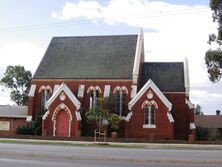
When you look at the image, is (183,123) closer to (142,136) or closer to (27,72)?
(142,136)

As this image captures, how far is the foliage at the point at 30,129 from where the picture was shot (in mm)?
58781

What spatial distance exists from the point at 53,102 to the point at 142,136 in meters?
11.7

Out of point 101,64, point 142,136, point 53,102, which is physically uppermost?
point 101,64

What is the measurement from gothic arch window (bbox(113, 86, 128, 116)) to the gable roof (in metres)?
24.0

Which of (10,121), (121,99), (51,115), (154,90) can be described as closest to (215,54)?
(154,90)

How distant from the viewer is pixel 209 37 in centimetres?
4931

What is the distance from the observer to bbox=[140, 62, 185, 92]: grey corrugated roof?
60.0 m

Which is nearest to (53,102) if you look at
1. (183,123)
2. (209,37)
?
(183,123)

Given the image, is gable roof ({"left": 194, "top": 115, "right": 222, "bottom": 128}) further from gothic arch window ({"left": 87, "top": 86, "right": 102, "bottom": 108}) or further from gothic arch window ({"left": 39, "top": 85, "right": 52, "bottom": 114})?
gothic arch window ({"left": 39, "top": 85, "right": 52, "bottom": 114})

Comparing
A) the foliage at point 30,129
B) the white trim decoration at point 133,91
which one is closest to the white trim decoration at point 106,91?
the white trim decoration at point 133,91

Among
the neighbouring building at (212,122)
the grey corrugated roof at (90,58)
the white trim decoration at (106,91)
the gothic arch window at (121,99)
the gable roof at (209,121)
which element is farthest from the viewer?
the gable roof at (209,121)

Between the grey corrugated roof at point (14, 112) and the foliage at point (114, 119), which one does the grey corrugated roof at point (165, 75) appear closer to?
the foliage at point (114, 119)

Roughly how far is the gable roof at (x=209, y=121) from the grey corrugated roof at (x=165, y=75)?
2053cm

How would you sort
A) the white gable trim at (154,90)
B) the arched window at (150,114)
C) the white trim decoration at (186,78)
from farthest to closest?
the white trim decoration at (186,78), the arched window at (150,114), the white gable trim at (154,90)
